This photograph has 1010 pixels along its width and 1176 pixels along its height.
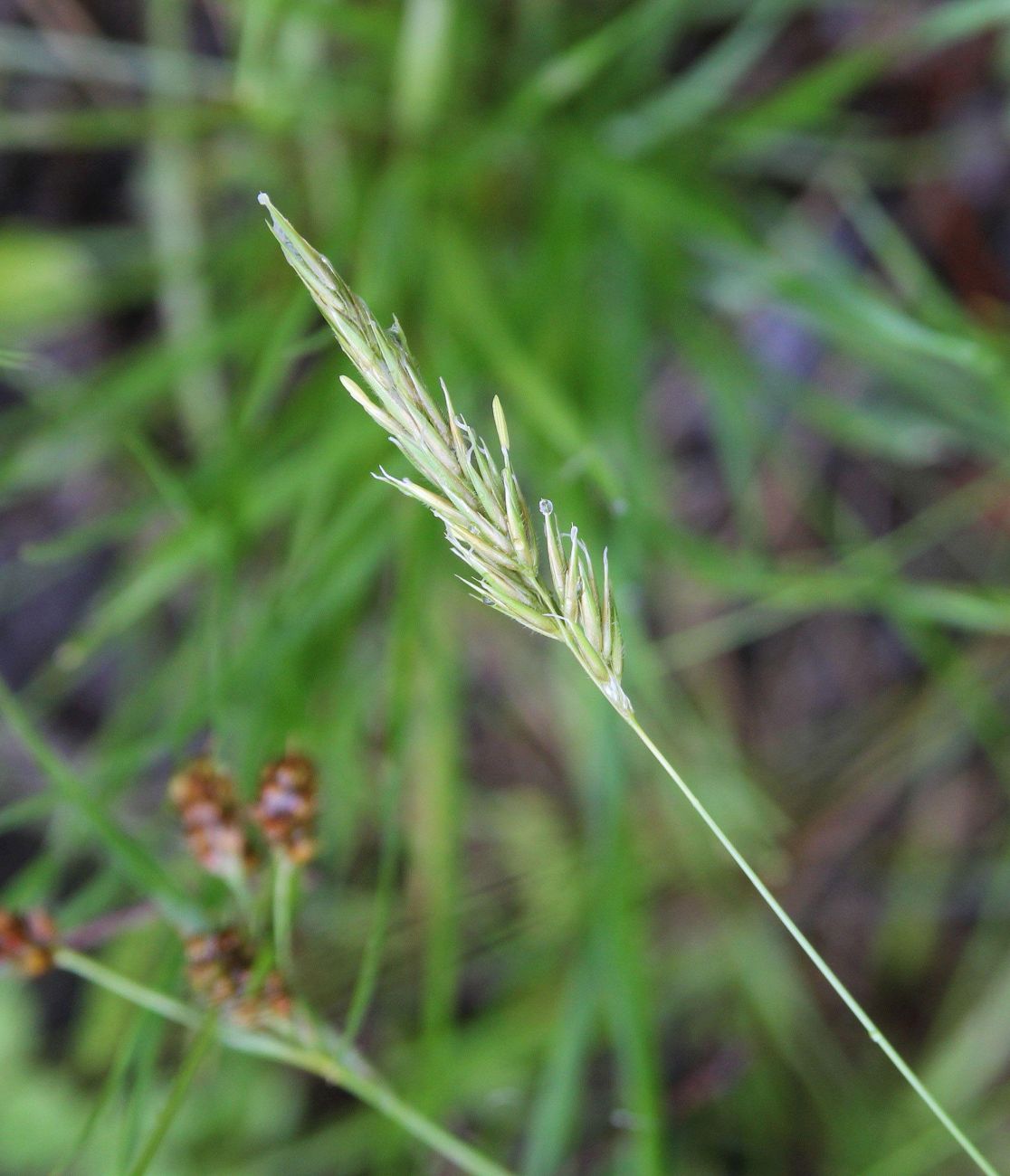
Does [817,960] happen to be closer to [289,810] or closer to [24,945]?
[289,810]

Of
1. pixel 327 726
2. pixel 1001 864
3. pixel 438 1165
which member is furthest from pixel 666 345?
pixel 438 1165

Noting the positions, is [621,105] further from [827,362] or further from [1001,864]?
[1001,864]

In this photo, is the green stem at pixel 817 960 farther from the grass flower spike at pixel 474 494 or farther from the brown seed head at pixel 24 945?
the brown seed head at pixel 24 945

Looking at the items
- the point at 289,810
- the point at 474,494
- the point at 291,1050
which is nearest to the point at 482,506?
the point at 474,494

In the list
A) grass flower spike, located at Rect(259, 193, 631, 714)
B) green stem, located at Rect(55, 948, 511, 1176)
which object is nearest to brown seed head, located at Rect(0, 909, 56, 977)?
green stem, located at Rect(55, 948, 511, 1176)

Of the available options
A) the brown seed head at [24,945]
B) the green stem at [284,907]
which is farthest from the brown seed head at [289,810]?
the brown seed head at [24,945]

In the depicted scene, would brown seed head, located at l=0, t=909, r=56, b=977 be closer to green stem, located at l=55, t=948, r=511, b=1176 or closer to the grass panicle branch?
green stem, located at l=55, t=948, r=511, b=1176
